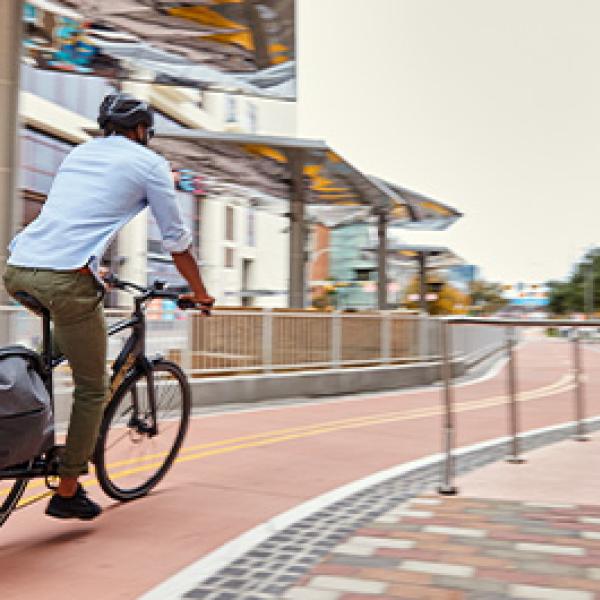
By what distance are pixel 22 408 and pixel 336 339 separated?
976 centimetres

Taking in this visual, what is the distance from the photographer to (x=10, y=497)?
3.66m

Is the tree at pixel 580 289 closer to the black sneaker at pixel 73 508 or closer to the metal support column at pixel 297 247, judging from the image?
the metal support column at pixel 297 247

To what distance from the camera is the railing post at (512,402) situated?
6055 mm

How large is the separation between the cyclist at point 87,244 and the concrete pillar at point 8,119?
9.64ft

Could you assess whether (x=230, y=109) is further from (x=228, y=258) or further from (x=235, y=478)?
(x=235, y=478)

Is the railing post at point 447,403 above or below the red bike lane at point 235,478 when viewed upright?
above

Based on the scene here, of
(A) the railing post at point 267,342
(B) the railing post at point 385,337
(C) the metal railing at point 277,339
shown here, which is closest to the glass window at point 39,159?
(B) the railing post at point 385,337

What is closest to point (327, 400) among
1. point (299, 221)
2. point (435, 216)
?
point (299, 221)

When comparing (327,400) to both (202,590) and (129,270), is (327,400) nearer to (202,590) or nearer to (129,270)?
(202,590)

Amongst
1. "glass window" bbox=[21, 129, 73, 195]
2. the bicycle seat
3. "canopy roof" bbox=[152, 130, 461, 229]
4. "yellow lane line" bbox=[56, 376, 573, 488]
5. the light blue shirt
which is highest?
"glass window" bbox=[21, 129, 73, 195]

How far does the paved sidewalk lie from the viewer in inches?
123

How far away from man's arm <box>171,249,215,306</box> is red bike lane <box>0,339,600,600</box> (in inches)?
46.6

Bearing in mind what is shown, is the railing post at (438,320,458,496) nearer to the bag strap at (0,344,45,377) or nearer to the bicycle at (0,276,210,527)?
the bicycle at (0,276,210,527)

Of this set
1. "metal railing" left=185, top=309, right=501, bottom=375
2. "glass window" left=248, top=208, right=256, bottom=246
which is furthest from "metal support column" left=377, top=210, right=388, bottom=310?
"glass window" left=248, top=208, right=256, bottom=246
